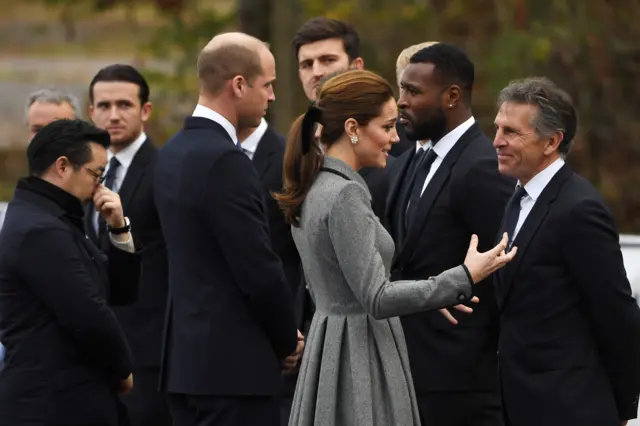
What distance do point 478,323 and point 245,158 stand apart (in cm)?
125

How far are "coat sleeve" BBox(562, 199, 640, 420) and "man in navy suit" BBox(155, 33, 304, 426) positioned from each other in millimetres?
1256

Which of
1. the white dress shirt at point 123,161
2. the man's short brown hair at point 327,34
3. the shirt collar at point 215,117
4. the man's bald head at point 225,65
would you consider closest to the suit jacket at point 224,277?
the shirt collar at point 215,117

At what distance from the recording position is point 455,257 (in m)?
6.12

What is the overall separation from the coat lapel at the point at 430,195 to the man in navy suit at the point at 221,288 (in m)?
0.65

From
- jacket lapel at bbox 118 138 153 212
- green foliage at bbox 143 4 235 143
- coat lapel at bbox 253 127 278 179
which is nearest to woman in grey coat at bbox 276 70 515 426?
coat lapel at bbox 253 127 278 179

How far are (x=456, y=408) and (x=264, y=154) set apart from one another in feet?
6.10

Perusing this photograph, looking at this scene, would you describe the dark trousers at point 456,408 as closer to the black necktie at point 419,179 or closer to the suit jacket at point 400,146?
the black necktie at point 419,179

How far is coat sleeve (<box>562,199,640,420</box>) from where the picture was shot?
510 centimetres

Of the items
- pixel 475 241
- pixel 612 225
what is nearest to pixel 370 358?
pixel 475 241

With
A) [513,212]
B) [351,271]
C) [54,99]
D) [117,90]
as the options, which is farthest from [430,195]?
[54,99]

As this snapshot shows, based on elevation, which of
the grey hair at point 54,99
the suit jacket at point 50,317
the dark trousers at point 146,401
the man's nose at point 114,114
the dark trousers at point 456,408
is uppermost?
the grey hair at point 54,99

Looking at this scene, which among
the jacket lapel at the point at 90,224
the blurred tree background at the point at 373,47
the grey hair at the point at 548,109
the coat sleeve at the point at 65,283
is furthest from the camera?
the blurred tree background at the point at 373,47

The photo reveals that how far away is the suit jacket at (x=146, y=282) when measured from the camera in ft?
24.0

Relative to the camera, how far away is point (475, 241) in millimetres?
5051
